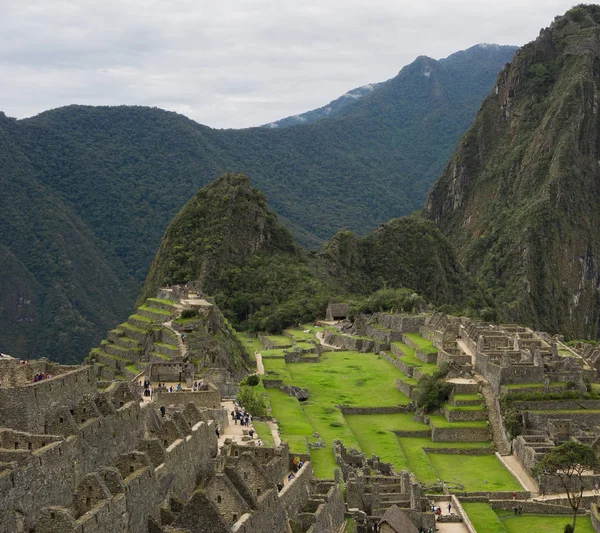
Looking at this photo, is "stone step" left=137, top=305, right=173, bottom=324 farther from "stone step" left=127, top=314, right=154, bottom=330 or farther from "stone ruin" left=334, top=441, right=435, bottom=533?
"stone ruin" left=334, top=441, right=435, bottom=533

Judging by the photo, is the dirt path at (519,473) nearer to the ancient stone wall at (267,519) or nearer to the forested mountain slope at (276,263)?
the ancient stone wall at (267,519)

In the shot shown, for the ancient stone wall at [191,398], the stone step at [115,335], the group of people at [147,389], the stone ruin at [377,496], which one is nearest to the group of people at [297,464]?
the stone ruin at [377,496]

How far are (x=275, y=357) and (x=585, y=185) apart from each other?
12097cm

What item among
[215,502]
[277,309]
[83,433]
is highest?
[83,433]

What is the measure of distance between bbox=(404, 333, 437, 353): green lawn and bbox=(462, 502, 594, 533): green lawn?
27.5 meters

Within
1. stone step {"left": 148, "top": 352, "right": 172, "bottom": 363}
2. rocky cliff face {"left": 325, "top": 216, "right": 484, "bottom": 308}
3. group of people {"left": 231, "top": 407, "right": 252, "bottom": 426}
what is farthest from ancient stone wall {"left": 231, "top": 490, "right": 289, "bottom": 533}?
rocky cliff face {"left": 325, "top": 216, "right": 484, "bottom": 308}

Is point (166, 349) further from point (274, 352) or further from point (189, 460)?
point (189, 460)

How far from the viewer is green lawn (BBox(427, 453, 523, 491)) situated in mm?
50531

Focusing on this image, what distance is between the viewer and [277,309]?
10419 cm

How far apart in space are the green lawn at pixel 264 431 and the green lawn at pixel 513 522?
9.00m

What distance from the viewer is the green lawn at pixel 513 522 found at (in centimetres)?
4444

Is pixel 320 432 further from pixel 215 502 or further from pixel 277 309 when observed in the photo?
pixel 277 309

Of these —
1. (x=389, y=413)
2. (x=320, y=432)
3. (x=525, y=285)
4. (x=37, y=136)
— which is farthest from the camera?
(x=37, y=136)

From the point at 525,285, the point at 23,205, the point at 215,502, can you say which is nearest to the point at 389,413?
the point at 215,502
